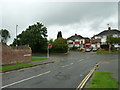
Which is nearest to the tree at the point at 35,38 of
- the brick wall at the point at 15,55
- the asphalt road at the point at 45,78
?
the brick wall at the point at 15,55

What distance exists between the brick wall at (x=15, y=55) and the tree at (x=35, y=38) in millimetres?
24853

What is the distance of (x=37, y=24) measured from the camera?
2115 inches

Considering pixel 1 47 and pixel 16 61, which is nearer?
pixel 1 47

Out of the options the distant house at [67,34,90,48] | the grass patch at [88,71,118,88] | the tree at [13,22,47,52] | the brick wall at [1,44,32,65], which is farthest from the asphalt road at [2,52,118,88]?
the distant house at [67,34,90,48]

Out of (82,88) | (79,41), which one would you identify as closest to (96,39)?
(79,41)

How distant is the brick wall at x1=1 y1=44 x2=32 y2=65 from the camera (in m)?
18.6

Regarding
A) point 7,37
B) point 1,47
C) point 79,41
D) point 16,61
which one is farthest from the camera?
point 79,41

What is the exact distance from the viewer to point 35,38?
157 ft

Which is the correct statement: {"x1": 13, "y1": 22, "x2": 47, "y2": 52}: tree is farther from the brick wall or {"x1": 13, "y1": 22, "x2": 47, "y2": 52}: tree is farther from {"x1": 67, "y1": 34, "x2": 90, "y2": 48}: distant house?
{"x1": 67, "y1": 34, "x2": 90, "y2": 48}: distant house

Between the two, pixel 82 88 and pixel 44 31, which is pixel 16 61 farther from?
pixel 44 31

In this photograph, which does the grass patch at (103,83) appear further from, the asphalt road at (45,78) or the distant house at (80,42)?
the distant house at (80,42)

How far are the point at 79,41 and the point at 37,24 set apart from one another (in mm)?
38958

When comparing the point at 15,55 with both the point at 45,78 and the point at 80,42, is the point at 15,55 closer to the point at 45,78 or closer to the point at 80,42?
the point at 45,78

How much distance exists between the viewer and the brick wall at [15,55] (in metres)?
18.6
